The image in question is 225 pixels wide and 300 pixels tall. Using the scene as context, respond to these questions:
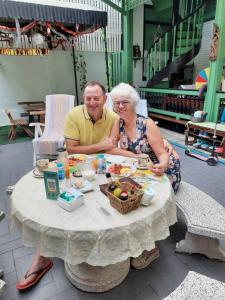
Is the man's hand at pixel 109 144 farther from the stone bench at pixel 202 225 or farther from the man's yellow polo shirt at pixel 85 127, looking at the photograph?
the stone bench at pixel 202 225

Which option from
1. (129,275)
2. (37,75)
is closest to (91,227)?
(129,275)

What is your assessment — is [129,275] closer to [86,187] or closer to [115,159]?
[86,187]

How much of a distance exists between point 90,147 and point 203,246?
1.24 meters

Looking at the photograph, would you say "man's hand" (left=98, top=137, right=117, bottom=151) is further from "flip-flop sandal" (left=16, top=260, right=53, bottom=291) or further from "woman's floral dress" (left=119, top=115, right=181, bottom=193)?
"flip-flop sandal" (left=16, top=260, right=53, bottom=291)

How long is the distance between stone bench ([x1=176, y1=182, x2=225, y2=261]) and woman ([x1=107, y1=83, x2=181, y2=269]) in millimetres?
186

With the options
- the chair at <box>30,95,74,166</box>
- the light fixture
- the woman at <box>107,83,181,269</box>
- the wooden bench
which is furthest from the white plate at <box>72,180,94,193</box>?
the light fixture

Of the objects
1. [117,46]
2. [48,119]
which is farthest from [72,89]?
[48,119]

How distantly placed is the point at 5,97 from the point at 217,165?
5.80 m

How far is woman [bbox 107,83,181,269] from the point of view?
1.74m

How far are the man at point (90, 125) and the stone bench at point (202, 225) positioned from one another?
0.49 metres

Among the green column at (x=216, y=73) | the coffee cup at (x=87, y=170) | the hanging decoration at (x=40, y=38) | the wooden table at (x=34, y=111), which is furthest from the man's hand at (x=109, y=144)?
the hanging decoration at (x=40, y=38)

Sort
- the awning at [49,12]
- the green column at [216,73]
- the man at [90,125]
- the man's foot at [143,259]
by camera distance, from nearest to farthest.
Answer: the man's foot at [143,259] < the man at [90,125] < the green column at [216,73] < the awning at [49,12]

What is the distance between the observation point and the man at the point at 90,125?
198 cm

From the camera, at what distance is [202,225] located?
4.90 ft
